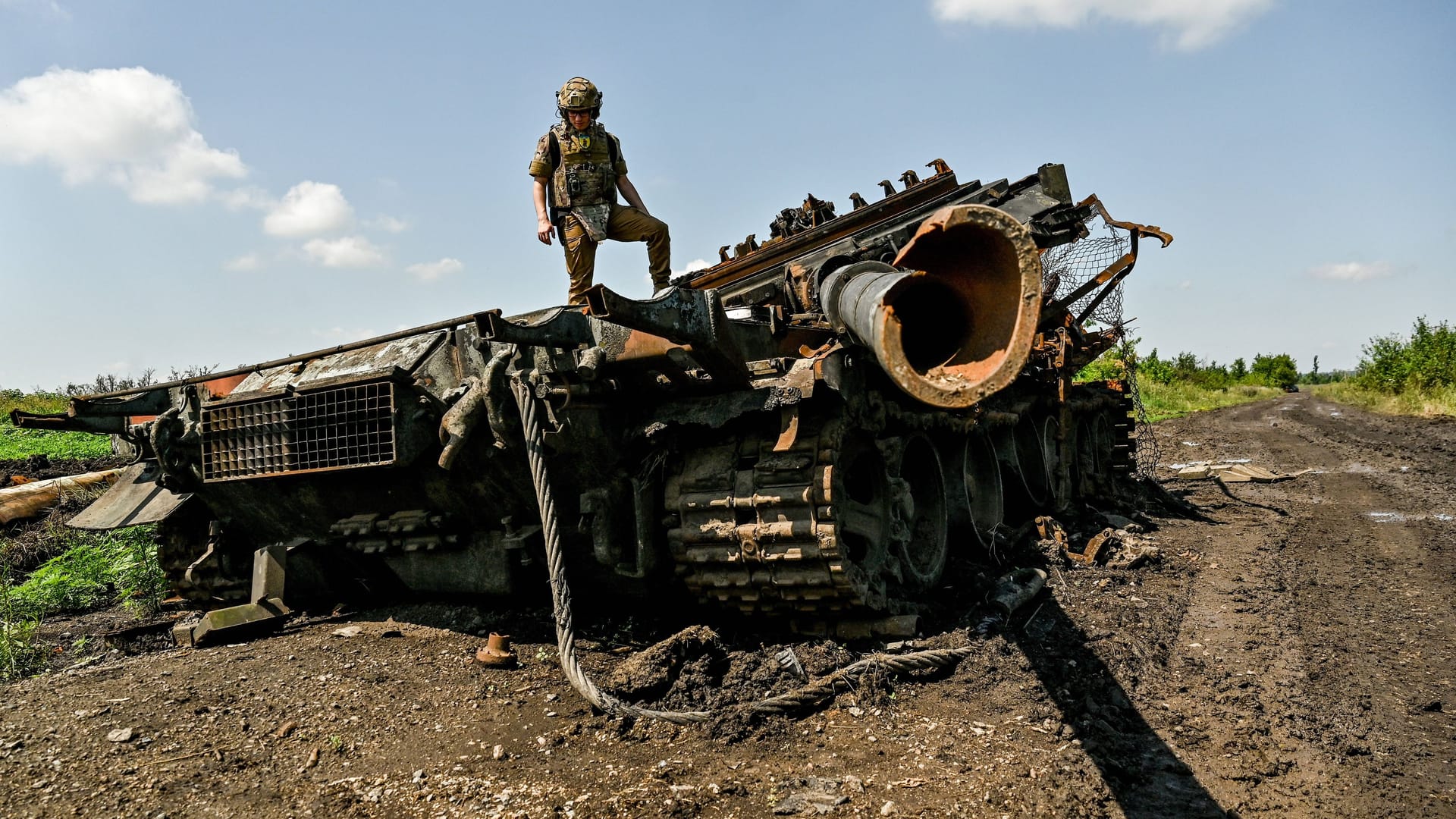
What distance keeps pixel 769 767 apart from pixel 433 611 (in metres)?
3.03

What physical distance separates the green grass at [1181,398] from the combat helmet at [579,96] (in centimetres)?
2394

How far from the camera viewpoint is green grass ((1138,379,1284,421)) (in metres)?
29.2

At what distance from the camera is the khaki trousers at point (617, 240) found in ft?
20.2

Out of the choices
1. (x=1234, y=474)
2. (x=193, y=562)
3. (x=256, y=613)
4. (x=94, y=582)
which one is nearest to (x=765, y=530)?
(x=256, y=613)

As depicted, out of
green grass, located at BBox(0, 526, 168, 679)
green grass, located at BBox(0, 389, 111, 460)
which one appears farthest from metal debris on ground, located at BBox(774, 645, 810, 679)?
green grass, located at BBox(0, 389, 111, 460)

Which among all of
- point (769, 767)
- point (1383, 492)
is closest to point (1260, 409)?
point (1383, 492)

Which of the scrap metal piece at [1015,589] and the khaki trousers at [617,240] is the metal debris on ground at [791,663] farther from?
the khaki trousers at [617,240]

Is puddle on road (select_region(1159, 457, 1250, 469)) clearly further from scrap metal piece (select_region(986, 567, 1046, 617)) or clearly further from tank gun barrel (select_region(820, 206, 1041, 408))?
tank gun barrel (select_region(820, 206, 1041, 408))

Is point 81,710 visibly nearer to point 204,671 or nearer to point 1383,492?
point 204,671

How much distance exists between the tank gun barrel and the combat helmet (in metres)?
3.13

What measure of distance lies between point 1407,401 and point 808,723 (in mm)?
25306

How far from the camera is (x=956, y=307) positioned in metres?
3.37

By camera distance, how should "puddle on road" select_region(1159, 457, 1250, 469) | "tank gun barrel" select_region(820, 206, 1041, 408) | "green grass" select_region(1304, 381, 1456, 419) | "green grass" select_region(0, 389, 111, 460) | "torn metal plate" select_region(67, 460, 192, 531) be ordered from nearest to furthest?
"tank gun barrel" select_region(820, 206, 1041, 408), "torn metal plate" select_region(67, 460, 192, 531), "green grass" select_region(0, 389, 111, 460), "puddle on road" select_region(1159, 457, 1250, 469), "green grass" select_region(1304, 381, 1456, 419)

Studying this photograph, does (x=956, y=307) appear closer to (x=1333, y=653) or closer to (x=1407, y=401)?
(x=1333, y=653)
